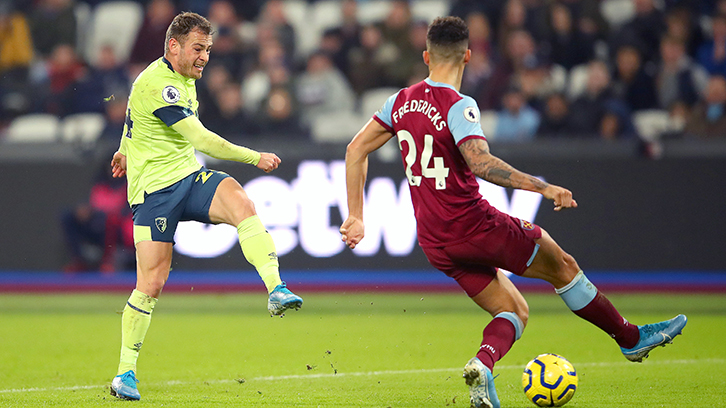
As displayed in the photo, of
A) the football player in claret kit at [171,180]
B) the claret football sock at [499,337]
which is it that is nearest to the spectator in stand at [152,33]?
the football player in claret kit at [171,180]

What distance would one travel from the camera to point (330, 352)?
26.0ft

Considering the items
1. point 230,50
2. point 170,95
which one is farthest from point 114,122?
point 170,95

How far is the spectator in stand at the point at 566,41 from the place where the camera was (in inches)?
559

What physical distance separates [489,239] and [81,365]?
3782 mm

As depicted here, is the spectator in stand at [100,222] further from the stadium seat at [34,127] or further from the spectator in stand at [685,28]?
the spectator in stand at [685,28]

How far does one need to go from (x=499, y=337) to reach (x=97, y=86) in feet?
35.4

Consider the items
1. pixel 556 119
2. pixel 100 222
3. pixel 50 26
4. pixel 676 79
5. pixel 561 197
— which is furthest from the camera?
pixel 50 26

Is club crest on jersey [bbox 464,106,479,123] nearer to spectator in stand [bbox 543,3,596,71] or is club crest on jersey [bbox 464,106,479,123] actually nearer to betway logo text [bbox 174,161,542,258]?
betway logo text [bbox 174,161,542,258]

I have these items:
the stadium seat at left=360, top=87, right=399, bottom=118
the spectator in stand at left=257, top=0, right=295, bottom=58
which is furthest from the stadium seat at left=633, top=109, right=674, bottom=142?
the spectator in stand at left=257, top=0, right=295, bottom=58

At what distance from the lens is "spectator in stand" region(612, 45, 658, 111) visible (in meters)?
13.5

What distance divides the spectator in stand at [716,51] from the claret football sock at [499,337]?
374 inches

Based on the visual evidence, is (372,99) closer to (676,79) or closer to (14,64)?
(676,79)

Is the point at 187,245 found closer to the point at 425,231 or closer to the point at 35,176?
the point at 35,176

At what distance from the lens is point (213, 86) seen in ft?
45.0
